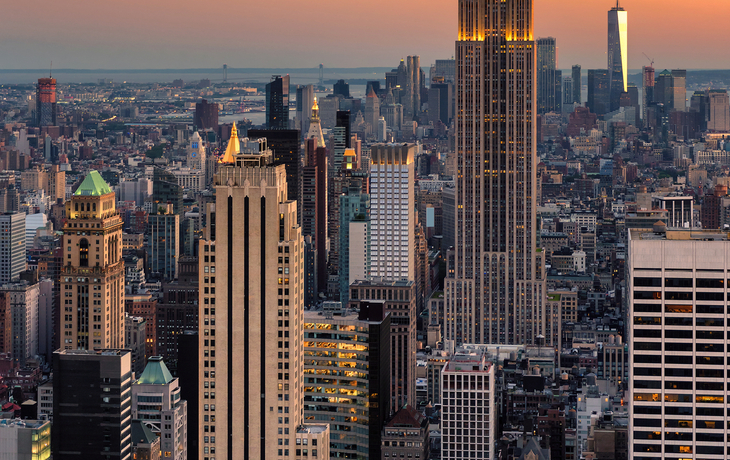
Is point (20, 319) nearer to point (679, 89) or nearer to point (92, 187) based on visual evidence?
point (92, 187)

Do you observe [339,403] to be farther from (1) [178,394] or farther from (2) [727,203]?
(2) [727,203]

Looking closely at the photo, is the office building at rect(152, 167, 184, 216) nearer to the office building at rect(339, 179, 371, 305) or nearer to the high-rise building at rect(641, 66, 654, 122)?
the office building at rect(339, 179, 371, 305)

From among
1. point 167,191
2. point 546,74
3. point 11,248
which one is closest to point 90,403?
point 11,248

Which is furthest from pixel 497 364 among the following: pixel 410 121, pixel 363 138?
pixel 410 121

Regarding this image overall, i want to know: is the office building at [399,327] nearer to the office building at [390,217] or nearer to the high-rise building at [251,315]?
the office building at [390,217]

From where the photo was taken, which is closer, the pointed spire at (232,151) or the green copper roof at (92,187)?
the pointed spire at (232,151)

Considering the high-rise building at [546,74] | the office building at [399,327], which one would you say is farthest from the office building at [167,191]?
the office building at [399,327]
